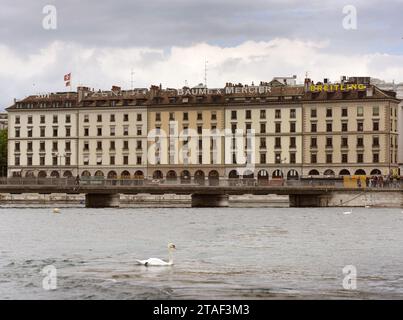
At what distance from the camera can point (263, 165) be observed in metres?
157

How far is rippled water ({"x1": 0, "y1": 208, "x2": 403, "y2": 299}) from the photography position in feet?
117

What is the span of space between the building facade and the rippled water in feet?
224

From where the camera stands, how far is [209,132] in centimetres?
16012

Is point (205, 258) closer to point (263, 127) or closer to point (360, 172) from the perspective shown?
point (360, 172)

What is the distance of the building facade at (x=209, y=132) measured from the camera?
501ft

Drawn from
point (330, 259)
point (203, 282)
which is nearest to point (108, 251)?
point (330, 259)

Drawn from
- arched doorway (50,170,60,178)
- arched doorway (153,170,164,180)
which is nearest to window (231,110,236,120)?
arched doorway (153,170,164,180)

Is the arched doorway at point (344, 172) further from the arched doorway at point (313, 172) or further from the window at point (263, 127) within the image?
the window at point (263, 127)

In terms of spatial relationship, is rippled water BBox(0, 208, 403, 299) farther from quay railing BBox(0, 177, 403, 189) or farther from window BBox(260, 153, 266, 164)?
window BBox(260, 153, 266, 164)

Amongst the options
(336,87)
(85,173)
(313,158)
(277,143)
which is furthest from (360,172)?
(85,173)

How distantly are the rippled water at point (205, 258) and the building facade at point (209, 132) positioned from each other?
68417 millimetres

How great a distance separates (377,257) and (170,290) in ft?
51.9

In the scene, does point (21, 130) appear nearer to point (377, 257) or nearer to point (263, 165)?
point (263, 165)

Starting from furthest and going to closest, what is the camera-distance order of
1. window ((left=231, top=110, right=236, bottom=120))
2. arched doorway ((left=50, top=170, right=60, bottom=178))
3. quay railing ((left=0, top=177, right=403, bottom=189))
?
arched doorway ((left=50, top=170, right=60, bottom=178)), window ((left=231, top=110, right=236, bottom=120)), quay railing ((left=0, top=177, right=403, bottom=189))
